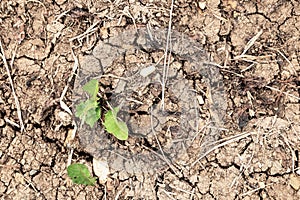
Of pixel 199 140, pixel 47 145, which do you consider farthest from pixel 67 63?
pixel 199 140

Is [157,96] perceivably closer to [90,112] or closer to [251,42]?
[90,112]

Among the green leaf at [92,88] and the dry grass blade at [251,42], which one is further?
the dry grass blade at [251,42]

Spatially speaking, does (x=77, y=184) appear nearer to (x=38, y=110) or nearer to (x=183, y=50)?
(x=38, y=110)

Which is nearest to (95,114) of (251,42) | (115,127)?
(115,127)

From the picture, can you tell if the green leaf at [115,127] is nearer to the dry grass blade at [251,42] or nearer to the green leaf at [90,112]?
the green leaf at [90,112]

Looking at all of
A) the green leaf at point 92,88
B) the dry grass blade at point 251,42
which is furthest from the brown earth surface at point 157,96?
the green leaf at point 92,88

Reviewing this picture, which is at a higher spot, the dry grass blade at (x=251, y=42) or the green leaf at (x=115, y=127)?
the dry grass blade at (x=251, y=42)

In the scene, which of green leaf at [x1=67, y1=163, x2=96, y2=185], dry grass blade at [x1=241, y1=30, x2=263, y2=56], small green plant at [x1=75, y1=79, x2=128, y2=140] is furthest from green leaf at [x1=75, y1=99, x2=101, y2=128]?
dry grass blade at [x1=241, y1=30, x2=263, y2=56]
